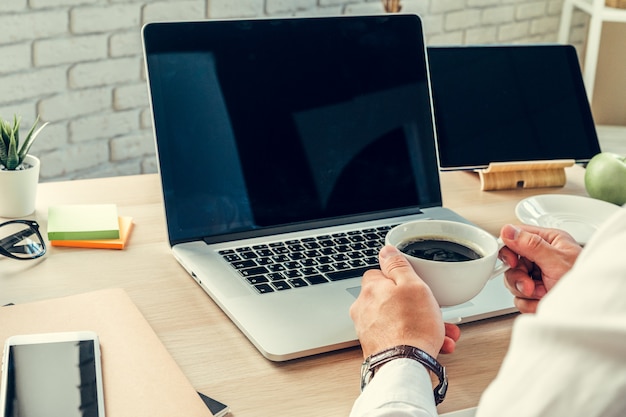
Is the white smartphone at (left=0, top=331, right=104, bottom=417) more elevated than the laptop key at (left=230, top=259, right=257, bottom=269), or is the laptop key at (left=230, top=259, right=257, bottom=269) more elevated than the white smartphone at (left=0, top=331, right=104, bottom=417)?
the white smartphone at (left=0, top=331, right=104, bottom=417)

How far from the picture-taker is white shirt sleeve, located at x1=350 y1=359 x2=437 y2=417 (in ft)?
2.11

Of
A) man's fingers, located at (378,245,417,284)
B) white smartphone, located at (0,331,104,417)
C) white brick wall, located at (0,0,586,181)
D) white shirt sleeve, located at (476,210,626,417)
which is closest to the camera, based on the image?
white shirt sleeve, located at (476,210,626,417)

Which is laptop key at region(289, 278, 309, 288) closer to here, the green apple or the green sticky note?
the green sticky note

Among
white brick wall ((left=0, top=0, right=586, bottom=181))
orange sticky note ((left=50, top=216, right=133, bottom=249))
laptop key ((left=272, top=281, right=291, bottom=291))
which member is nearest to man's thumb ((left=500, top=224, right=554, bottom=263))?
laptop key ((left=272, top=281, right=291, bottom=291))

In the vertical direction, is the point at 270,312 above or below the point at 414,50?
below

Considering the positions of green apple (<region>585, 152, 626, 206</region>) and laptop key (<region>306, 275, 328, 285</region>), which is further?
green apple (<region>585, 152, 626, 206</region>)

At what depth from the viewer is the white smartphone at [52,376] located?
25.0 inches

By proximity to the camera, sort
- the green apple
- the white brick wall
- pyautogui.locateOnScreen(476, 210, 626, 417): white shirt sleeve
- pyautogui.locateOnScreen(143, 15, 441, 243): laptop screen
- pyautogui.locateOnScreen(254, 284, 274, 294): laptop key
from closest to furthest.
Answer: pyautogui.locateOnScreen(476, 210, 626, 417): white shirt sleeve, pyautogui.locateOnScreen(254, 284, 274, 294): laptop key, pyautogui.locateOnScreen(143, 15, 441, 243): laptop screen, the green apple, the white brick wall

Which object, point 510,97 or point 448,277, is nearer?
point 448,277

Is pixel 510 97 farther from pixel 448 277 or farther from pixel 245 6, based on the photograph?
pixel 245 6

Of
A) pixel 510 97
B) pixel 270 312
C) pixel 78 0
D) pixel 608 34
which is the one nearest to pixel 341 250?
pixel 270 312

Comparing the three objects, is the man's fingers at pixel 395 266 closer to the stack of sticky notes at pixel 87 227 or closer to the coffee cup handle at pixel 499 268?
the coffee cup handle at pixel 499 268

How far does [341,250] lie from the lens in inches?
38.2

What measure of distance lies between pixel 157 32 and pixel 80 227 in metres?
0.27
